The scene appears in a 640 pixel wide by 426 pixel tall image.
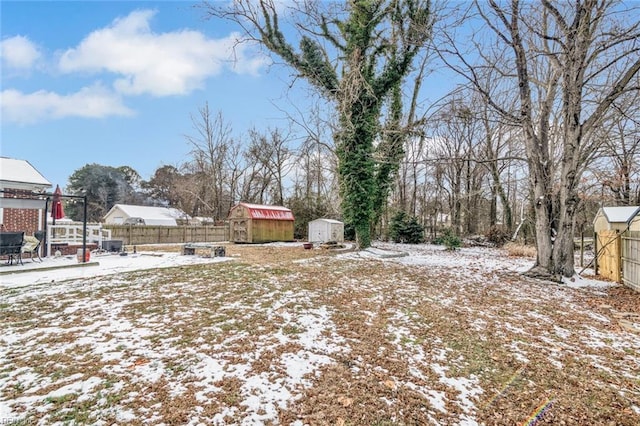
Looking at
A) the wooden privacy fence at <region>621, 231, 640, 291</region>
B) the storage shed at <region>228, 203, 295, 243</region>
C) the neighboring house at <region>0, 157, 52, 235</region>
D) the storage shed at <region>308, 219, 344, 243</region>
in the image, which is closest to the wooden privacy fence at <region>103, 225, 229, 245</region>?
the storage shed at <region>228, 203, 295, 243</region>

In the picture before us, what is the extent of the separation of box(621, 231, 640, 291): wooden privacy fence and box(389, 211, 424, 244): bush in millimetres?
11295

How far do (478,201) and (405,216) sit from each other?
31.4 ft

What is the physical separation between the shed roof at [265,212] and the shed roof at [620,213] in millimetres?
15219

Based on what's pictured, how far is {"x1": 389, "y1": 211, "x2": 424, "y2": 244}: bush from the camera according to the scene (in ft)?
62.7

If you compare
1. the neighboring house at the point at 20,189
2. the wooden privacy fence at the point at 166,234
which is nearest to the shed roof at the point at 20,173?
the neighboring house at the point at 20,189

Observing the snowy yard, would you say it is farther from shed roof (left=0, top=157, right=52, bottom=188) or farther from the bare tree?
the bare tree

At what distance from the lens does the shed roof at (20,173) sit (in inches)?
481

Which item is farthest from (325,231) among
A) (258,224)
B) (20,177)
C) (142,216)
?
(142,216)

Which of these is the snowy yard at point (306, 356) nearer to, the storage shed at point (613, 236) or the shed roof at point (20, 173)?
the storage shed at point (613, 236)

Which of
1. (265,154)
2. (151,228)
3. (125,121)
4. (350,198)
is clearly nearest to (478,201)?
(350,198)

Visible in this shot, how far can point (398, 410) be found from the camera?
255 cm

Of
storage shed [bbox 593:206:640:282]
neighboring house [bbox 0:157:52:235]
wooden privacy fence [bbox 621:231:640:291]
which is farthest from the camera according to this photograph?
neighboring house [bbox 0:157:52:235]

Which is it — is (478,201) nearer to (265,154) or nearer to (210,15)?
(265,154)

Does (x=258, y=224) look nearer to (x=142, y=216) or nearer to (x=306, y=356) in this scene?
(x=306, y=356)
